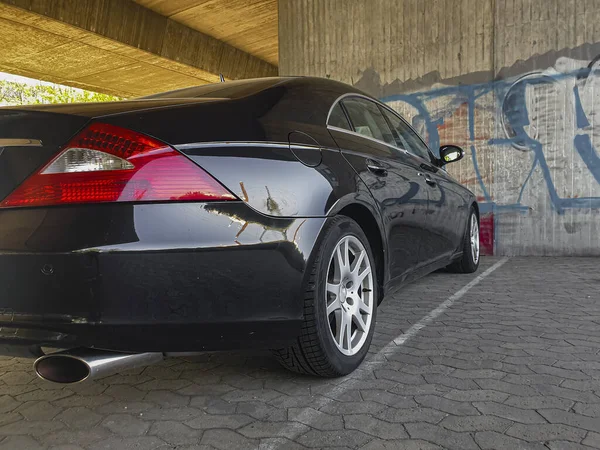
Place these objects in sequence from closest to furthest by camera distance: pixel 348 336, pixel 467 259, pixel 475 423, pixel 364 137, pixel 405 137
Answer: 1. pixel 475 423
2. pixel 348 336
3. pixel 364 137
4. pixel 405 137
5. pixel 467 259

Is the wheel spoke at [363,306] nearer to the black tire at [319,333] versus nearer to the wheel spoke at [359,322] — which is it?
the wheel spoke at [359,322]

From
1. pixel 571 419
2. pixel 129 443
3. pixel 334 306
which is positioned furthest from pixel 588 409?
pixel 129 443

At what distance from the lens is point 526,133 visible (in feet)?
25.2

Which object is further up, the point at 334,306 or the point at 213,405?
the point at 334,306

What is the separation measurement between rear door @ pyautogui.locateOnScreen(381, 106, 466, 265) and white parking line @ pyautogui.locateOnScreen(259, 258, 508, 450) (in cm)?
39

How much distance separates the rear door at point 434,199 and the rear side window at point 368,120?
8.0 inches

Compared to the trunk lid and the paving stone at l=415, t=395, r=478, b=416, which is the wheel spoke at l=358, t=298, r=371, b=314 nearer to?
the paving stone at l=415, t=395, r=478, b=416

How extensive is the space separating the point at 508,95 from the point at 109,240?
713 cm

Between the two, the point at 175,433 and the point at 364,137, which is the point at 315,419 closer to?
the point at 175,433

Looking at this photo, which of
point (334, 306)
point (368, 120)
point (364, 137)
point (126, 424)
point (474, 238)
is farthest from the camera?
point (474, 238)

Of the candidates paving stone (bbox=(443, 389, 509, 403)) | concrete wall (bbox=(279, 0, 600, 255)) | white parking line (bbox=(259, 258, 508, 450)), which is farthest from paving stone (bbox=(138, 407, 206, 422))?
concrete wall (bbox=(279, 0, 600, 255))

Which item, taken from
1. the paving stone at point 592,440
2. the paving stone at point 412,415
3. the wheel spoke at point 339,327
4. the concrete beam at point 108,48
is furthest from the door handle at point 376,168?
the concrete beam at point 108,48

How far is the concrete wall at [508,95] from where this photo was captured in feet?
24.3

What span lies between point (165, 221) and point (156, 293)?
0.90 ft
